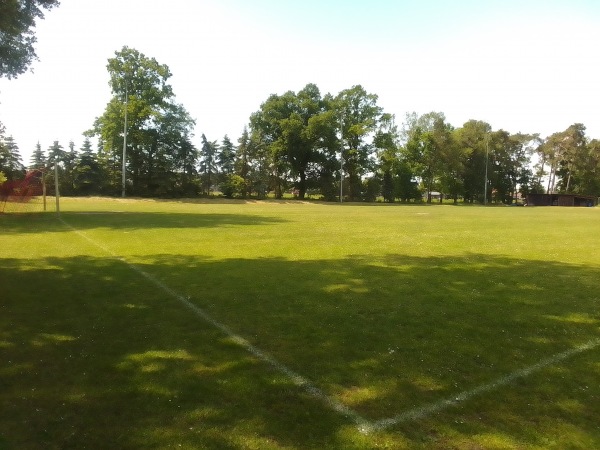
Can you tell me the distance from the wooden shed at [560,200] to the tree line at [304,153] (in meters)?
10.1

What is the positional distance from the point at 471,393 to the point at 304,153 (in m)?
72.1

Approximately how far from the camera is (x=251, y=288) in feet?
29.2

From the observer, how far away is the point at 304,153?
75062 millimetres

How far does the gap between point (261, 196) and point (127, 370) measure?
7261cm

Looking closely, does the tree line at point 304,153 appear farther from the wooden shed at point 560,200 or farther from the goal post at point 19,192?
the goal post at point 19,192

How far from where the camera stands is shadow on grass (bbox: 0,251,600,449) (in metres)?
3.71

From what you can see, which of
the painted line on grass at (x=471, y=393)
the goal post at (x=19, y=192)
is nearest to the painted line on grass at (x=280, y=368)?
the painted line on grass at (x=471, y=393)

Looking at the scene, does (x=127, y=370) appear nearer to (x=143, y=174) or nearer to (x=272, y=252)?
(x=272, y=252)

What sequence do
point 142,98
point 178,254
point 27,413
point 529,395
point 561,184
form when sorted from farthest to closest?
point 561,184 < point 142,98 < point 178,254 < point 529,395 < point 27,413

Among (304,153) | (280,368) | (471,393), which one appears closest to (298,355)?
(280,368)

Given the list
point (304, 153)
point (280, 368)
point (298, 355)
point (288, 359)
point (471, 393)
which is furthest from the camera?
point (304, 153)

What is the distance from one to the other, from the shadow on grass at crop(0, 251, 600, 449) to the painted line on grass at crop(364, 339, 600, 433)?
8cm

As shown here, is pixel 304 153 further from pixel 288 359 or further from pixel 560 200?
pixel 288 359

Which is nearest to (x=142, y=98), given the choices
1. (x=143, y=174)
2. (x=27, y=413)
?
(x=143, y=174)
